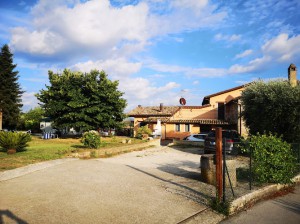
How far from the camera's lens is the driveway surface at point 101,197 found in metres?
5.49

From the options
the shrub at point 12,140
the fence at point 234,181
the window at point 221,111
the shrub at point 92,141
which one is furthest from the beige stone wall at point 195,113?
the fence at point 234,181

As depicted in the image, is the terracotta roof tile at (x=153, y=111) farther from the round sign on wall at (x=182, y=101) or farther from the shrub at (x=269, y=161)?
the shrub at (x=269, y=161)

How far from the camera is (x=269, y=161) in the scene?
8.85m

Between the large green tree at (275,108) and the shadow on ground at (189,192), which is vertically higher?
the large green tree at (275,108)

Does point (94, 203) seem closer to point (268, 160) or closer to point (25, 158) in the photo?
point (268, 160)

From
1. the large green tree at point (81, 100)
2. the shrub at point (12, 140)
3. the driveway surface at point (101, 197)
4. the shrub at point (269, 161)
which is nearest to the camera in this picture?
the driveway surface at point (101, 197)

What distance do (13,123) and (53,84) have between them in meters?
25.0

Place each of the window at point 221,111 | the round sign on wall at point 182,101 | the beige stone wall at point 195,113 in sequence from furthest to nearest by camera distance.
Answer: the round sign on wall at point 182,101, the beige stone wall at point 195,113, the window at point 221,111

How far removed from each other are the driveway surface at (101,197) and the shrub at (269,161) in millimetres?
2199

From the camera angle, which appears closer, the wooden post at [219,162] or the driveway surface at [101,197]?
the driveway surface at [101,197]

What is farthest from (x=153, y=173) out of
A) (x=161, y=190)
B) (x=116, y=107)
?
(x=116, y=107)

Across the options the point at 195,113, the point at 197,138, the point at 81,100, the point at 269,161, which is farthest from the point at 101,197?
the point at 195,113

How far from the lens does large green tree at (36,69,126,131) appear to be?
87.0 ft

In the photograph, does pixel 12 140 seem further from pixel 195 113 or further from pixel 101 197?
pixel 195 113
